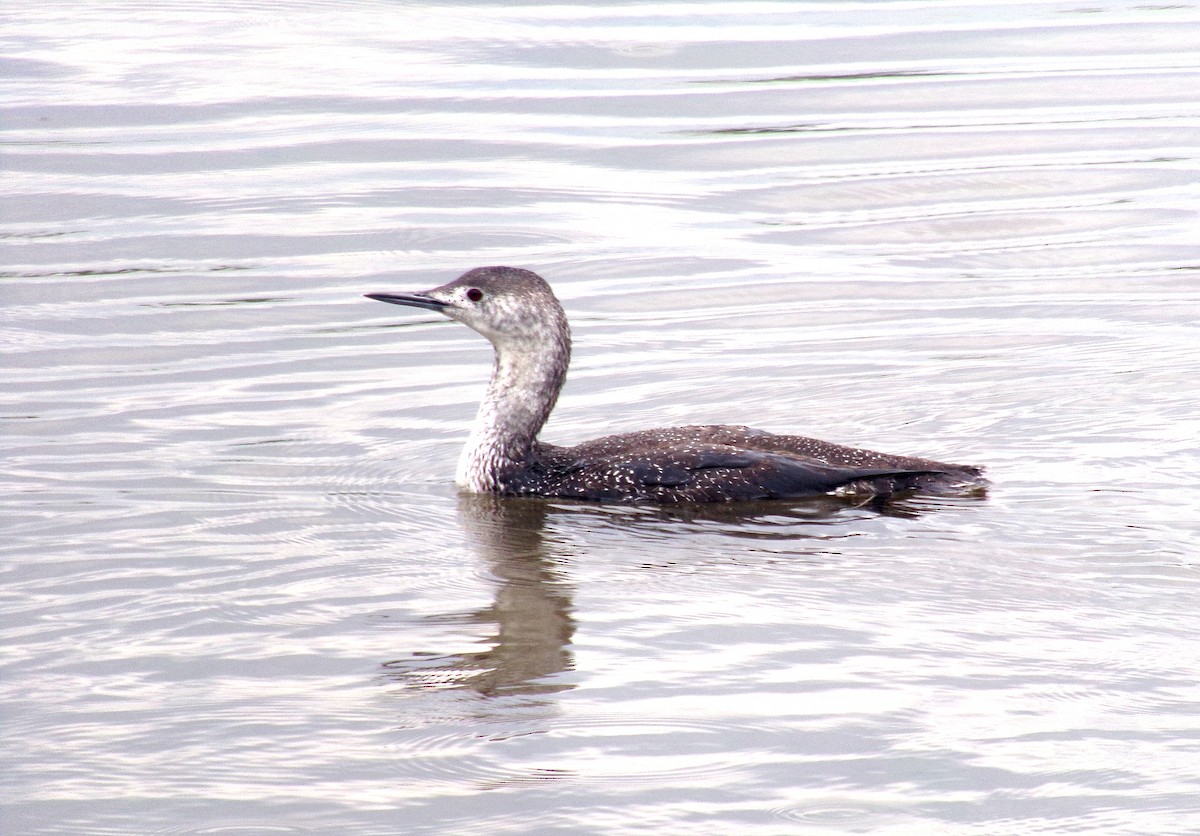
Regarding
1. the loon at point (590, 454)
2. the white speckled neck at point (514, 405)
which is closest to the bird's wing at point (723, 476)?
the loon at point (590, 454)

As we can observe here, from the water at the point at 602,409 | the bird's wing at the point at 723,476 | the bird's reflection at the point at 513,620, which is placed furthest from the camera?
the bird's wing at the point at 723,476

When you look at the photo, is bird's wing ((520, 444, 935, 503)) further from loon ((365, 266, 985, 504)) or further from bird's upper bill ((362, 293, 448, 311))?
bird's upper bill ((362, 293, 448, 311))

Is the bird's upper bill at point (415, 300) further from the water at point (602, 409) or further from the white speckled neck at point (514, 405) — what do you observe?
the water at point (602, 409)

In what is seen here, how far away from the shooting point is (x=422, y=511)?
873cm

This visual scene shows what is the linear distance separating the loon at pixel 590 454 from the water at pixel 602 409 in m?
0.17

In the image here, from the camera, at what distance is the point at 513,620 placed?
7.21 meters

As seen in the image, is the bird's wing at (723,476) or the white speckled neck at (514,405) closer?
the bird's wing at (723,476)

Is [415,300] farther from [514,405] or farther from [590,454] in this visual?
[590,454]

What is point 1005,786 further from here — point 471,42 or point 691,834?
point 471,42

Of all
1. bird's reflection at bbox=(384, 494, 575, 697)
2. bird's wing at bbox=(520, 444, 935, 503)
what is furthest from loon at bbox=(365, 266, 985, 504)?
bird's reflection at bbox=(384, 494, 575, 697)

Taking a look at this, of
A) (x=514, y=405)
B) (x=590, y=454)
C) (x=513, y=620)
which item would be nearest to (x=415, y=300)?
(x=514, y=405)

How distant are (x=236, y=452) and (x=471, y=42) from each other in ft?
30.8

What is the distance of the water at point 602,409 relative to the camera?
5934 mm

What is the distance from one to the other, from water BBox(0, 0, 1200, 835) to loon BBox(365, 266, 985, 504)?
0.17m
